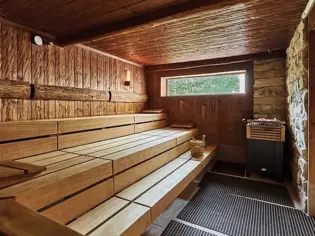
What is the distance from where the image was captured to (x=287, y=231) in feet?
6.30

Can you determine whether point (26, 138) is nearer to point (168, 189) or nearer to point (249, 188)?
point (168, 189)

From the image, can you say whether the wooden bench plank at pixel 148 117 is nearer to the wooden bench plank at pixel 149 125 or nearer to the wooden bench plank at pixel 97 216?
the wooden bench plank at pixel 149 125

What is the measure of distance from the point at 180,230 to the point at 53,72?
2.69 meters

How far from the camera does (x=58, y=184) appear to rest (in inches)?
54.9

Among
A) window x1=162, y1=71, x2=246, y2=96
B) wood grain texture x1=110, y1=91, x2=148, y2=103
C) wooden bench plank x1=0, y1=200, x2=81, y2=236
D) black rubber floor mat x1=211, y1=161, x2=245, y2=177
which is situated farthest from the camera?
window x1=162, y1=71, x2=246, y2=96

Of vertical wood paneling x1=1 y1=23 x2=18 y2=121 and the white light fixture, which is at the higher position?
the white light fixture

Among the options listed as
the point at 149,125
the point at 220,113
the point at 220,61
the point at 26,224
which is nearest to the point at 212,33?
the point at 220,61

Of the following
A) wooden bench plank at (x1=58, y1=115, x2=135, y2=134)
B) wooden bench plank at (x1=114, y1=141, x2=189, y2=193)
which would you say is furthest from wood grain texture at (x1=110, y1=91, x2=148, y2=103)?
wooden bench plank at (x1=114, y1=141, x2=189, y2=193)

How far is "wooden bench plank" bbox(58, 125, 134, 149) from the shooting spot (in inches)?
93.7

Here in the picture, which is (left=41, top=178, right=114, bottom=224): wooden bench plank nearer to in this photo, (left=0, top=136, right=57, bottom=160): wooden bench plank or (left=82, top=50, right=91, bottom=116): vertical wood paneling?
(left=0, top=136, right=57, bottom=160): wooden bench plank

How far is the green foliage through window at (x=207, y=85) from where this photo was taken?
13.7ft

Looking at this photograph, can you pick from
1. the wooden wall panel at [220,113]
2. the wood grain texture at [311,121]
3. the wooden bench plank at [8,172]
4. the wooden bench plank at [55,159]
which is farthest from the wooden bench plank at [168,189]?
the wooden wall panel at [220,113]

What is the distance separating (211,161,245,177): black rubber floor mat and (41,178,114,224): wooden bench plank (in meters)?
2.54

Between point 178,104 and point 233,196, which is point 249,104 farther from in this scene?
point 233,196
